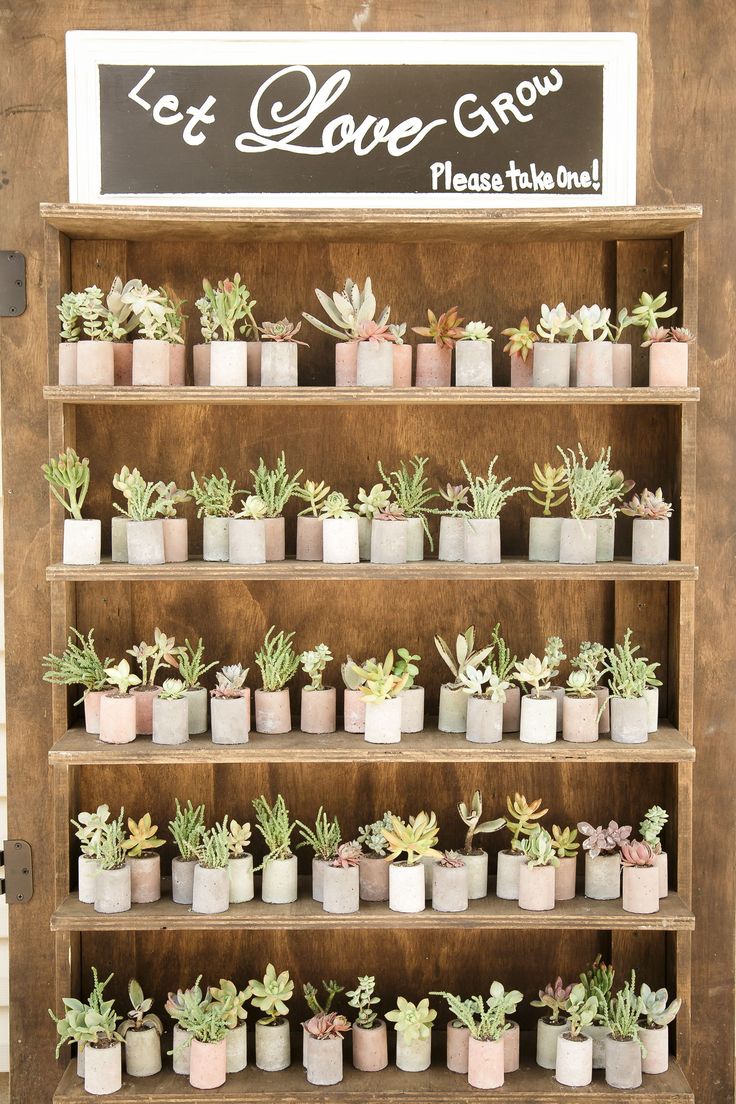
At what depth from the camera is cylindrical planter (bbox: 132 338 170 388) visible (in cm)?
242

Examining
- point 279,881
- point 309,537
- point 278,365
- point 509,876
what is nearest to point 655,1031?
point 509,876

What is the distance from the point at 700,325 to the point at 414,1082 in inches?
71.0

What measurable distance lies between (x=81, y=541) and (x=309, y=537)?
489mm

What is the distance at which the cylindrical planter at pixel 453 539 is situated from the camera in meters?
2.46

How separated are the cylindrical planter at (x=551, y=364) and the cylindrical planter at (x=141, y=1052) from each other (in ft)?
5.37

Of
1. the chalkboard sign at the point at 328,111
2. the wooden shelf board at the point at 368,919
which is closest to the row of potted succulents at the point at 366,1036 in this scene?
the wooden shelf board at the point at 368,919

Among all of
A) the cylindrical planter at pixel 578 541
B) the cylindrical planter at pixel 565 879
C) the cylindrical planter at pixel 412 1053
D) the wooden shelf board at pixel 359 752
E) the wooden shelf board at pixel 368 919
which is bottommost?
the cylindrical planter at pixel 412 1053

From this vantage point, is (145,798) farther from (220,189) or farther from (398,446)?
(220,189)

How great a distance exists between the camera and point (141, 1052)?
2.44m

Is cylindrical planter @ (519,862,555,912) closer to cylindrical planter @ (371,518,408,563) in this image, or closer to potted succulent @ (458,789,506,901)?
potted succulent @ (458,789,506,901)

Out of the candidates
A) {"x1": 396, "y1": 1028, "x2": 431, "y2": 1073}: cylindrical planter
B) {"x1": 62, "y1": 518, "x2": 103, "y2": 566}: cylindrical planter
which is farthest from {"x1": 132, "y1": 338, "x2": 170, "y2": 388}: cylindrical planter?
{"x1": 396, "y1": 1028, "x2": 431, "y2": 1073}: cylindrical planter

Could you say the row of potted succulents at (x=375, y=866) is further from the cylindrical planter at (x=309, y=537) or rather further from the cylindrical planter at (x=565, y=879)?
the cylindrical planter at (x=309, y=537)

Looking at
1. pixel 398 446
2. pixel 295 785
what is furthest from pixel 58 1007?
pixel 398 446

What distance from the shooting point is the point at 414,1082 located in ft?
7.93
